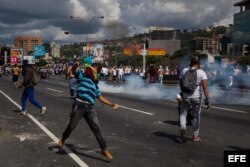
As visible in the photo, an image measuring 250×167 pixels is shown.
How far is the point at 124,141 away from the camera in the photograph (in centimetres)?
939

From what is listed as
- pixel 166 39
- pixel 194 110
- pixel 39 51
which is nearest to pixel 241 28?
pixel 166 39

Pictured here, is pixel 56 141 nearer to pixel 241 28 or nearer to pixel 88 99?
pixel 88 99

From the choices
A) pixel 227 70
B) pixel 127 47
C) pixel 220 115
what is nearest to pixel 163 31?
pixel 127 47

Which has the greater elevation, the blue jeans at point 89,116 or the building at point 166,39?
the building at point 166,39

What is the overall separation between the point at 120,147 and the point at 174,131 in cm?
243

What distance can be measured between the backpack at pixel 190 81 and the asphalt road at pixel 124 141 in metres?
1.13

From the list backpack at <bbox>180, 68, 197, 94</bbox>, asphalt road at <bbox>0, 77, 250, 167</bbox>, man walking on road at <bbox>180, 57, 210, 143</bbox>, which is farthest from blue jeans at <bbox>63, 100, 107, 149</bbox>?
backpack at <bbox>180, 68, 197, 94</bbox>

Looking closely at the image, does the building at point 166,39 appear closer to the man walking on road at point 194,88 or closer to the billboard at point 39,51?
the billboard at point 39,51

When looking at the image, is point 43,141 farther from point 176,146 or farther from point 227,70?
point 227,70

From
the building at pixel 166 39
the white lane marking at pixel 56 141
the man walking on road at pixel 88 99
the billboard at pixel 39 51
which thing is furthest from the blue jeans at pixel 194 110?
the building at pixel 166 39

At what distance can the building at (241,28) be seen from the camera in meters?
120

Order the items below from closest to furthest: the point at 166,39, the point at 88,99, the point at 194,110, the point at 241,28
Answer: the point at 88,99 → the point at 194,110 → the point at 241,28 → the point at 166,39

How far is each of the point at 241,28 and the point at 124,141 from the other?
12122 cm

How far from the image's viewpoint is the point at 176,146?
887cm
